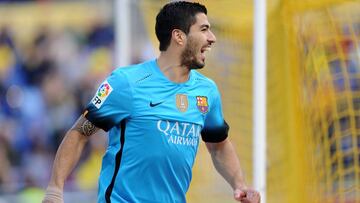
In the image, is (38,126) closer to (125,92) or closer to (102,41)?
(102,41)

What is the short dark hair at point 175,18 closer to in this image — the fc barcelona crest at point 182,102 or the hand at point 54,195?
the fc barcelona crest at point 182,102

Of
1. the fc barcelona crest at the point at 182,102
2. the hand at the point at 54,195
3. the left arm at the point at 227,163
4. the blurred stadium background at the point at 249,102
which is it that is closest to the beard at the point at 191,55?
the fc barcelona crest at the point at 182,102

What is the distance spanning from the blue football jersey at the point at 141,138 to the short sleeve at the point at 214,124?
270mm

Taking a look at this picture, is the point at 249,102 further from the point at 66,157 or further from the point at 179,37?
the point at 66,157

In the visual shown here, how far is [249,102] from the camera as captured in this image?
29.4 feet

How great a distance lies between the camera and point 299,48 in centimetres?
739

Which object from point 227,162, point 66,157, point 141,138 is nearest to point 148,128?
point 141,138

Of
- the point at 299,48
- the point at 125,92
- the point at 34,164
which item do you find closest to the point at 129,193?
the point at 125,92

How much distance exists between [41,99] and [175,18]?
7.55m

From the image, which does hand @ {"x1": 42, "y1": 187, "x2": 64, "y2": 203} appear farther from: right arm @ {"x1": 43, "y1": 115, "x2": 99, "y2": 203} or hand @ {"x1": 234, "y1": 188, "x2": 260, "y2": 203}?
hand @ {"x1": 234, "y1": 188, "x2": 260, "y2": 203}

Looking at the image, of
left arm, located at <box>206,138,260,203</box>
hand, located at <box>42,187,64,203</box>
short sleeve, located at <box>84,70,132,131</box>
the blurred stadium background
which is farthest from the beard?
the blurred stadium background

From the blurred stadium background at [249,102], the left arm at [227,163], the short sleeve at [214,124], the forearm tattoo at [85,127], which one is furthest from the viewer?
the blurred stadium background at [249,102]

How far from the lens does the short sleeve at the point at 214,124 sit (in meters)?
5.44

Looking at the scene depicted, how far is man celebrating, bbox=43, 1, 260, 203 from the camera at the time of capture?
16.6 ft
